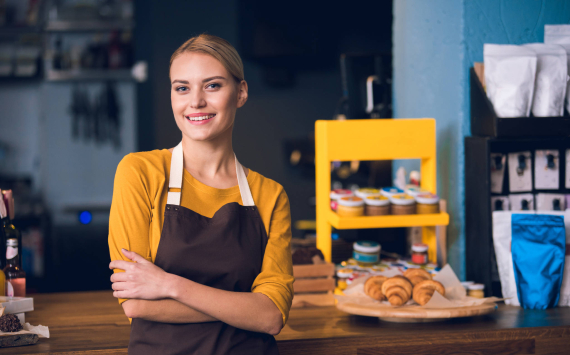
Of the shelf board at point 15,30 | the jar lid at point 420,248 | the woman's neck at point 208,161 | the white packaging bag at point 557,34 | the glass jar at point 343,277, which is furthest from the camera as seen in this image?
the shelf board at point 15,30

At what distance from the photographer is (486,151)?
1.98 m

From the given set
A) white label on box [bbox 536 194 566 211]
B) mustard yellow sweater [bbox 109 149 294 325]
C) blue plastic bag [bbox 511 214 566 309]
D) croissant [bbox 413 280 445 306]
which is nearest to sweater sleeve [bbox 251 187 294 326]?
mustard yellow sweater [bbox 109 149 294 325]

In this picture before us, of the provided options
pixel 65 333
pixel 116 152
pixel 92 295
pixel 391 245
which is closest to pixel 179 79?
pixel 65 333

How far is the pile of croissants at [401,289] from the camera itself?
1767 millimetres

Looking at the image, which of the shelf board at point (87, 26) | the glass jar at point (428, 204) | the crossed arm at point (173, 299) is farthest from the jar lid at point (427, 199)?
the shelf board at point (87, 26)

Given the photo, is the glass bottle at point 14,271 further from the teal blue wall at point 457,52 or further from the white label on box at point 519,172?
the white label on box at point 519,172

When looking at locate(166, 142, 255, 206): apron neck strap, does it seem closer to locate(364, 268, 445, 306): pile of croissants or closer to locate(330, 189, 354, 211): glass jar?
locate(364, 268, 445, 306): pile of croissants

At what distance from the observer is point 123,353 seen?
1.53 m

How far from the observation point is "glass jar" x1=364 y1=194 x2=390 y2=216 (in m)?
2.10

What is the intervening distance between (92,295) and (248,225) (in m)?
1.10

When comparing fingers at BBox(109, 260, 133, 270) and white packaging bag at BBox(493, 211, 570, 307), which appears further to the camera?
white packaging bag at BBox(493, 211, 570, 307)

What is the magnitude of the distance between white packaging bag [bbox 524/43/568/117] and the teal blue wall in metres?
0.25

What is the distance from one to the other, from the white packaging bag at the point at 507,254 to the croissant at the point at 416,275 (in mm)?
305

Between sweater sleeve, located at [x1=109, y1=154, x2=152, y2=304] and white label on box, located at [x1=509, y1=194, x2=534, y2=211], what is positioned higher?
sweater sleeve, located at [x1=109, y1=154, x2=152, y2=304]
